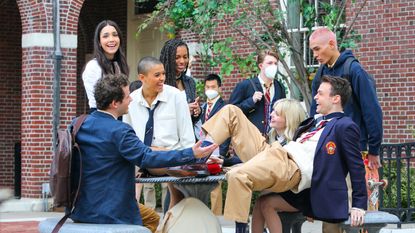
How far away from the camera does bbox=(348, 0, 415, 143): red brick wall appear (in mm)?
14391

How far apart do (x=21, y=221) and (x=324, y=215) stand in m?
9.05

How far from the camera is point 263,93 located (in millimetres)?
10945

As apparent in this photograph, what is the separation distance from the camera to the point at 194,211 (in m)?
7.19

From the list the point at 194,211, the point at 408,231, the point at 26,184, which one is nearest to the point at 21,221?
the point at 26,184

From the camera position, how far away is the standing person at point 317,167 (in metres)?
6.74

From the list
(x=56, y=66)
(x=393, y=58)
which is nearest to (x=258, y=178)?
(x=393, y=58)

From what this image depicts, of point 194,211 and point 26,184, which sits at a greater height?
point 194,211

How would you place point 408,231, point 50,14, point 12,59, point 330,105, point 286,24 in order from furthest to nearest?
point 12,59 → point 50,14 → point 286,24 → point 408,231 → point 330,105

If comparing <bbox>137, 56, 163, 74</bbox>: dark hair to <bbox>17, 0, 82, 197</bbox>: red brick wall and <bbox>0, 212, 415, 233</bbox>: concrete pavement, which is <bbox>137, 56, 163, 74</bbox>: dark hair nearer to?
<bbox>0, 212, 415, 233</bbox>: concrete pavement

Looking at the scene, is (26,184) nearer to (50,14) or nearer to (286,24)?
(50,14)

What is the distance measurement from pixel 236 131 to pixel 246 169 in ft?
1.88

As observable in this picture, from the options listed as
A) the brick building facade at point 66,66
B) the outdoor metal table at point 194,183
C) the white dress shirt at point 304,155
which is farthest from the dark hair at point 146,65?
the brick building facade at point 66,66

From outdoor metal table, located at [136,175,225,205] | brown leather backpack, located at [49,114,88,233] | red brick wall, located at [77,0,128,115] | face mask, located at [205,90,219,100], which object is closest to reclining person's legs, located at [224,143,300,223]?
outdoor metal table, located at [136,175,225,205]

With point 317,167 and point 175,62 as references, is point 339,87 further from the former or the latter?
point 175,62
